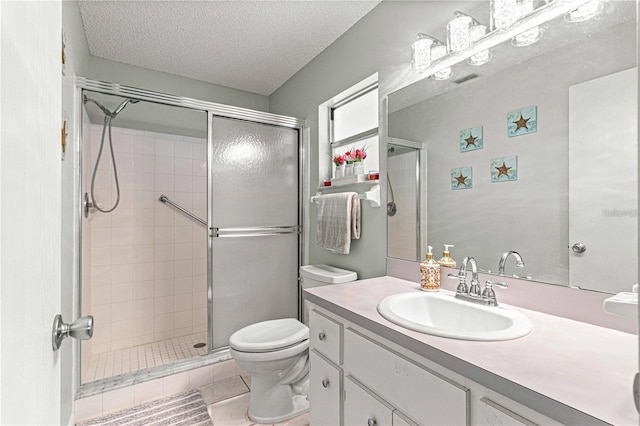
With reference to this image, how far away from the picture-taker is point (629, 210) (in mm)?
921

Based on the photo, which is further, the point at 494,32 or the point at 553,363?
the point at 494,32

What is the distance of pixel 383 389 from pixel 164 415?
1.48m

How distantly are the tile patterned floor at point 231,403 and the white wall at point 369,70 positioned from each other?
97 cm

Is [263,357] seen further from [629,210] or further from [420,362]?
[629,210]

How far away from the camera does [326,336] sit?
1.26 m

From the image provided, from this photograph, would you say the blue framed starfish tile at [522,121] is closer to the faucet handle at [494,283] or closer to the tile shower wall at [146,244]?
the faucet handle at [494,283]

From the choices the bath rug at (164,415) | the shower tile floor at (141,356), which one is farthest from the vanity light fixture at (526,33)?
the shower tile floor at (141,356)

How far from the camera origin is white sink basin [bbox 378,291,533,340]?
2.89 feet

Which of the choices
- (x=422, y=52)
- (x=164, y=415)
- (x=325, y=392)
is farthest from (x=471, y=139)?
(x=164, y=415)

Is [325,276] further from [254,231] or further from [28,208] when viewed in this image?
[28,208]

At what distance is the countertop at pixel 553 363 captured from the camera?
582 millimetres

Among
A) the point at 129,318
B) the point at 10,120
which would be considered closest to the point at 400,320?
the point at 10,120

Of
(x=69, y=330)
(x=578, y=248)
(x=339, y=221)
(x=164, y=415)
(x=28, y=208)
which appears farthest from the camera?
(x=339, y=221)

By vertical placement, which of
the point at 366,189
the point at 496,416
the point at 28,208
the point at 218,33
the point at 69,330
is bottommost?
the point at 496,416
